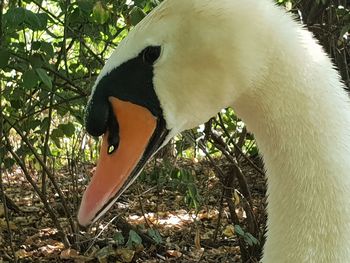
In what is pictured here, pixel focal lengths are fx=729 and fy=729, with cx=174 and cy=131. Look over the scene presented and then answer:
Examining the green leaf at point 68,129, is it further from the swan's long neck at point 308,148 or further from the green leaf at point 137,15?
the swan's long neck at point 308,148

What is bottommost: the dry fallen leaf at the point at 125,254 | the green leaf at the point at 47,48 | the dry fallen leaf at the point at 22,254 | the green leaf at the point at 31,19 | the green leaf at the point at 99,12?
the dry fallen leaf at the point at 125,254

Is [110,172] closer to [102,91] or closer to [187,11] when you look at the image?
[102,91]

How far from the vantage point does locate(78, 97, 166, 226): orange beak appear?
1.95 m

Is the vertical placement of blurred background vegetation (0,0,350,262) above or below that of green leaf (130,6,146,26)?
below

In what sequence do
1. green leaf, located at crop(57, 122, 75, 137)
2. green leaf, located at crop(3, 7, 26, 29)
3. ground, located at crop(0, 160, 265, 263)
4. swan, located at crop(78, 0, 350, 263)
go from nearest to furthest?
swan, located at crop(78, 0, 350, 263) → green leaf, located at crop(3, 7, 26, 29) → green leaf, located at crop(57, 122, 75, 137) → ground, located at crop(0, 160, 265, 263)

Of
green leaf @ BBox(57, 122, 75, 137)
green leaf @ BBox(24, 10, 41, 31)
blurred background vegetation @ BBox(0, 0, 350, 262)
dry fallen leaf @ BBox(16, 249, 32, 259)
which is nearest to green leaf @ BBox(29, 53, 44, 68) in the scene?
blurred background vegetation @ BBox(0, 0, 350, 262)

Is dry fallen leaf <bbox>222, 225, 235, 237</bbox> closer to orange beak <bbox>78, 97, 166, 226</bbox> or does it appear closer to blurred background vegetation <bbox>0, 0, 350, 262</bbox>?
blurred background vegetation <bbox>0, 0, 350, 262</bbox>

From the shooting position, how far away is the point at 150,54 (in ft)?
6.34

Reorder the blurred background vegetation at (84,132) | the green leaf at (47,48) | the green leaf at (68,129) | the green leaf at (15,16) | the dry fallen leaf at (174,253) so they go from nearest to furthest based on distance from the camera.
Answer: the green leaf at (15,16) < the green leaf at (47,48) < the blurred background vegetation at (84,132) < the green leaf at (68,129) < the dry fallen leaf at (174,253)

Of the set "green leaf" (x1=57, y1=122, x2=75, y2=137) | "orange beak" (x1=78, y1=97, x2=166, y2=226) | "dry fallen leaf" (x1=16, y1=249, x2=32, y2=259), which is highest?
"orange beak" (x1=78, y1=97, x2=166, y2=226)

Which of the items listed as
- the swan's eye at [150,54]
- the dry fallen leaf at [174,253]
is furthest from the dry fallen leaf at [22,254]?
the swan's eye at [150,54]

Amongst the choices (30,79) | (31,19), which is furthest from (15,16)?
(30,79)

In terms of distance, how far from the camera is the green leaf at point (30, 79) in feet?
9.30

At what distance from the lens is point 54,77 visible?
12.2 feet
